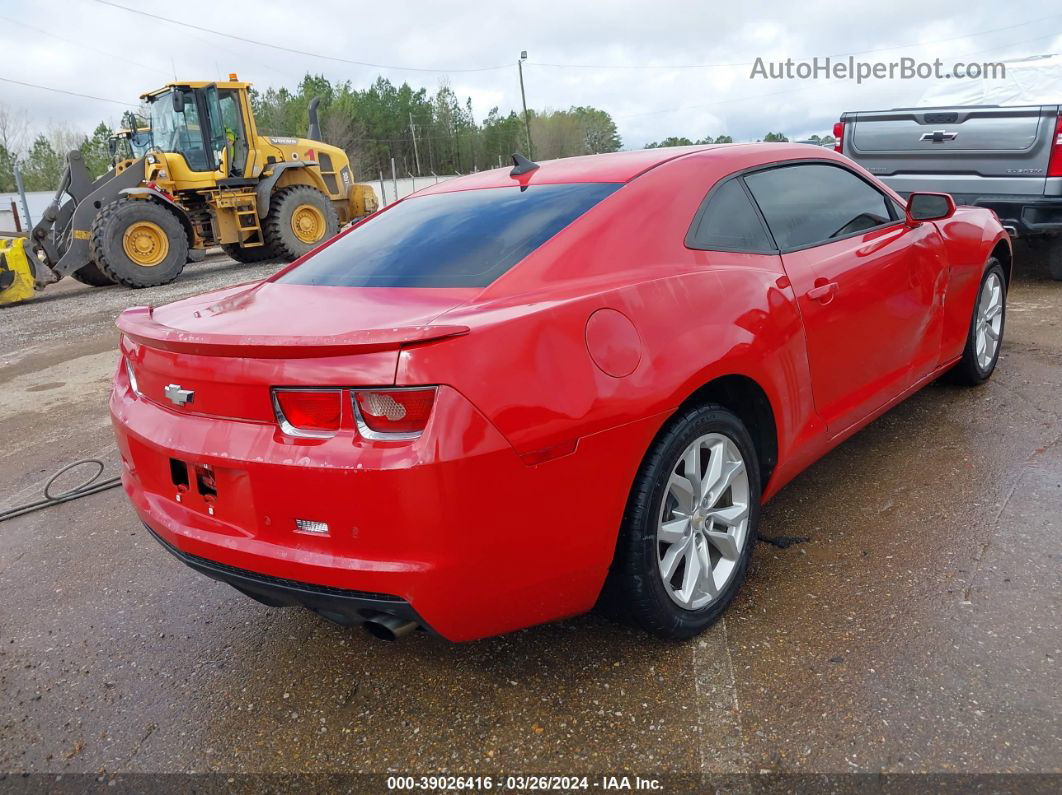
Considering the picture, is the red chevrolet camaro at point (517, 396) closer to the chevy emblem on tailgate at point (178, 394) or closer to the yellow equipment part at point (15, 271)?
the chevy emblem on tailgate at point (178, 394)

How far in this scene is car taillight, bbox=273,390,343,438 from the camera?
1.92 meters

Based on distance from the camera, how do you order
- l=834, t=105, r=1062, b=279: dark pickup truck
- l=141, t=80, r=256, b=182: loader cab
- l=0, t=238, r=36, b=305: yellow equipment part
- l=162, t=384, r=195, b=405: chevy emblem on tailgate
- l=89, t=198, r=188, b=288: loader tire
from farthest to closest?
l=141, t=80, r=256, b=182: loader cab, l=89, t=198, r=188, b=288: loader tire, l=0, t=238, r=36, b=305: yellow equipment part, l=834, t=105, r=1062, b=279: dark pickup truck, l=162, t=384, r=195, b=405: chevy emblem on tailgate

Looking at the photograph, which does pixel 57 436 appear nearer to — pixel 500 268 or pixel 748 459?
pixel 500 268

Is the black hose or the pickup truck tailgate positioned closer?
the black hose

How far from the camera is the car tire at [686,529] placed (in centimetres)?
222

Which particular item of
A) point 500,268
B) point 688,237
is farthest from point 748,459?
point 500,268

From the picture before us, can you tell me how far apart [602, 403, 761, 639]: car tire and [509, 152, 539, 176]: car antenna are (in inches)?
48.9

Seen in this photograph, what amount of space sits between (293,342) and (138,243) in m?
12.0

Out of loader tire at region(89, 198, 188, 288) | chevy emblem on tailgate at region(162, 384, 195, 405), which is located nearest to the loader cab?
loader tire at region(89, 198, 188, 288)

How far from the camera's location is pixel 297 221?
14469mm

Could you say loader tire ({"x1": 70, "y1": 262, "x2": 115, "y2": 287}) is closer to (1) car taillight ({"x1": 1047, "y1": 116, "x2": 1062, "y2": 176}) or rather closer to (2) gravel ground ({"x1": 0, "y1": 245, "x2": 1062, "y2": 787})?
(2) gravel ground ({"x1": 0, "y1": 245, "x2": 1062, "y2": 787})

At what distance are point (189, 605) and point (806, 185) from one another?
2851 mm

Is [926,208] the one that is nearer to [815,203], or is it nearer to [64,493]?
[815,203]

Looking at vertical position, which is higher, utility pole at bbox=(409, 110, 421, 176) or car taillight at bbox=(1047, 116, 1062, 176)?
utility pole at bbox=(409, 110, 421, 176)
